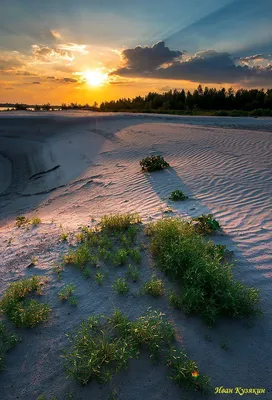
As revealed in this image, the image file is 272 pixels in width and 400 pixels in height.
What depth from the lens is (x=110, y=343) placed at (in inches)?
115

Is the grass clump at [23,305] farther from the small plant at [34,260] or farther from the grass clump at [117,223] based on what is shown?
the grass clump at [117,223]

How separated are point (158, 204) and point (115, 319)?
373 cm

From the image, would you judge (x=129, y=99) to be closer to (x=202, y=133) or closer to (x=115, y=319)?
(x=202, y=133)

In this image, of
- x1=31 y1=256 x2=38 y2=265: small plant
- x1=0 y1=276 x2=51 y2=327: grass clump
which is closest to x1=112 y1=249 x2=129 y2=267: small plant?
x1=0 y1=276 x2=51 y2=327: grass clump

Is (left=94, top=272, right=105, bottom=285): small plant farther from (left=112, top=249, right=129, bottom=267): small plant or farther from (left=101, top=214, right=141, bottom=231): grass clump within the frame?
(left=101, top=214, right=141, bottom=231): grass clump

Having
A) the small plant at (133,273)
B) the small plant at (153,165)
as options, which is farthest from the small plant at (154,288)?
the small plant at (153,165)

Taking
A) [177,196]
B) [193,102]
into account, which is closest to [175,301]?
[177,196]

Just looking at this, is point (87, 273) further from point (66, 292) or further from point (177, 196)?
point (177, 196)

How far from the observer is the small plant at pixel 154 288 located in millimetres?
3575

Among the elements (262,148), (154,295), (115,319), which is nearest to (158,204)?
(154,295)

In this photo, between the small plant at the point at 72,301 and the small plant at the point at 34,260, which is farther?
the small plant at the point at 34,260

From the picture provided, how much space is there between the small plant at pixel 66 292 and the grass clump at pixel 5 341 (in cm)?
69

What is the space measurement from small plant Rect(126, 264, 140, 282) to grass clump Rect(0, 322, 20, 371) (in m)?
1.57

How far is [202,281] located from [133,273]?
38.2 inches
